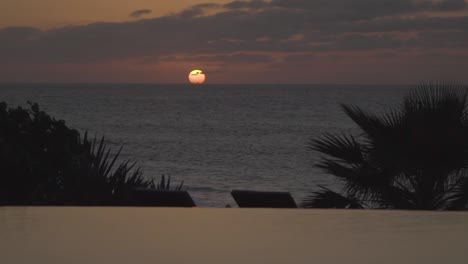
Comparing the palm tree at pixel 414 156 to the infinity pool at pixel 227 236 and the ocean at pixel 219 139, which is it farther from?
the ocean at pixel 219 139

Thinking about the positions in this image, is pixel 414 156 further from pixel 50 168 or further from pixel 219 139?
pixel 219 139

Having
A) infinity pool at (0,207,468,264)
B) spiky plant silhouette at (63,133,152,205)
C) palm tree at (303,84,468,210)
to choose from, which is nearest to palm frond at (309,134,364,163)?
palm tree at (303,84,468,210)

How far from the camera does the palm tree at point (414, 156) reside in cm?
636

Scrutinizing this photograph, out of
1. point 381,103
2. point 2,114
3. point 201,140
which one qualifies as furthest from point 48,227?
point 381,103

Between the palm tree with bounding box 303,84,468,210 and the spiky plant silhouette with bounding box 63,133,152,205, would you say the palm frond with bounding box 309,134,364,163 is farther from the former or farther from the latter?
the spiky plant silhouette with bounding box 63,133,152,205

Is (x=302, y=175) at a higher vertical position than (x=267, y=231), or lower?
higher

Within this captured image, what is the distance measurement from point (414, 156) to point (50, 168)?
3.99 metres

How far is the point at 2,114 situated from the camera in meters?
8.39

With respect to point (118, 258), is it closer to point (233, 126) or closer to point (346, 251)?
point (346, 251)

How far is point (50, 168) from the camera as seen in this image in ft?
27.0

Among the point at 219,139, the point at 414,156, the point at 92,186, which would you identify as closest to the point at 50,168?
the point at 92,186

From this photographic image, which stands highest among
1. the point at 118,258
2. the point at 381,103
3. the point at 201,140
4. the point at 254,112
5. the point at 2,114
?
the point at 381,103

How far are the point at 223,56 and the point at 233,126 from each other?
45.0ft

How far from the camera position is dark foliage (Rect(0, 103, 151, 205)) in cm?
742
